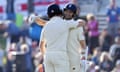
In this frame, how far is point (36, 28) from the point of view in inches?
752

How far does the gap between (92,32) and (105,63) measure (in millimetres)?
1277

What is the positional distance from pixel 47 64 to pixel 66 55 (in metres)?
0.35

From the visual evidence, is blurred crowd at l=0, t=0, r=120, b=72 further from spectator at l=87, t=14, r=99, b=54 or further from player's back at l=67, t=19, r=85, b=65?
player's back at l=67, t=19, r=85, b=65

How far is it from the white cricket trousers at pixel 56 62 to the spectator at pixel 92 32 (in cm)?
754

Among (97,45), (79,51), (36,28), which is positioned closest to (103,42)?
(97,45)

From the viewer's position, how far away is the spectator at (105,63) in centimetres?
1822

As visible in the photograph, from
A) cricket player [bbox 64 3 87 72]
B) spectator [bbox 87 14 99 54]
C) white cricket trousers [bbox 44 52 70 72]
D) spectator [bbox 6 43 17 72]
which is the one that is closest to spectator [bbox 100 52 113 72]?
spectator [bbox 87 14 99 54]

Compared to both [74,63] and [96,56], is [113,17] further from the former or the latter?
[74,63]

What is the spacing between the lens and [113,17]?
19391 millimetres

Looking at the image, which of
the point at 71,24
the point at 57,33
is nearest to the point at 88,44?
the point at 71,24

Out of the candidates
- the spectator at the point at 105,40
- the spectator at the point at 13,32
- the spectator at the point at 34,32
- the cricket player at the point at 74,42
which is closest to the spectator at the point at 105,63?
the spectator at the point at 105,40

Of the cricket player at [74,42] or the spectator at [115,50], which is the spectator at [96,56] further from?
the cricket player at [74,42]

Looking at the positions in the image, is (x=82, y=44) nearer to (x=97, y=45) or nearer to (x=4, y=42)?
(x=97, y=45)

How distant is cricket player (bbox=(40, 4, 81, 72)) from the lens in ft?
37.8
